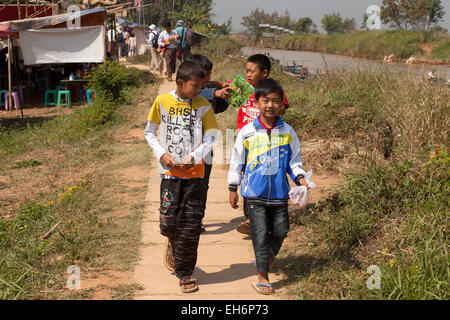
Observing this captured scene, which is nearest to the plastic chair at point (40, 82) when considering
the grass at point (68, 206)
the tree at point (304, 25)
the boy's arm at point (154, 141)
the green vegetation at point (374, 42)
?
the grass at point (68, 206)

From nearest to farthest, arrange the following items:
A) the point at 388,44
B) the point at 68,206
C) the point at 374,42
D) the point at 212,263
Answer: the point at 212,263 → the point at 68,206 → the point at 388,44 → the point at 374,42

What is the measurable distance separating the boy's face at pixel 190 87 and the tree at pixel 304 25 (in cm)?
6728

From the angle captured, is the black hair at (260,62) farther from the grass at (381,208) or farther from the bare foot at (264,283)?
the bare foot at (264,283)

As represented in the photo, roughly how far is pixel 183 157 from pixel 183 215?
1.42ft

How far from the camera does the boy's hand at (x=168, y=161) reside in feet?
12.1

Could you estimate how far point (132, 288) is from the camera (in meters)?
3.79

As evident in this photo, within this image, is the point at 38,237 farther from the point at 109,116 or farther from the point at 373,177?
the point at 109,116

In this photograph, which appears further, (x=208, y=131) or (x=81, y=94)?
(x=81, y=94)

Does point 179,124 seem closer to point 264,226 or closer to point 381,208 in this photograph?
point 264,226

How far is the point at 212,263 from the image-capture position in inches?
173

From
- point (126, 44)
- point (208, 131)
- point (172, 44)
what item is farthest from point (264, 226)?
point (126, 44)
